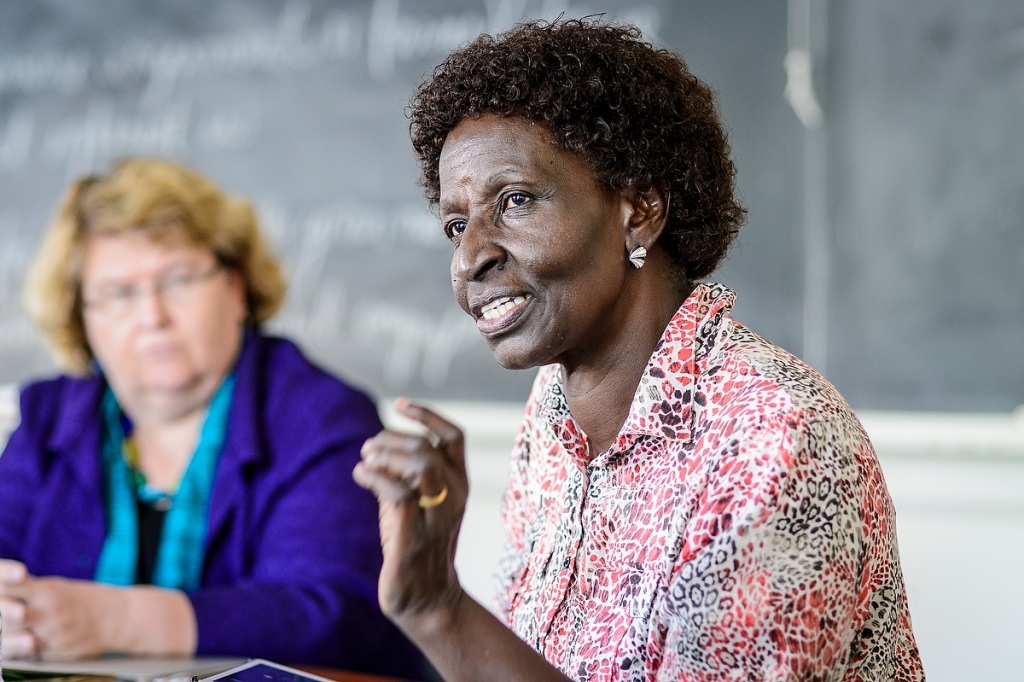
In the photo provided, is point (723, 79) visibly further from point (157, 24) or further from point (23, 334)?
point (23, 334)

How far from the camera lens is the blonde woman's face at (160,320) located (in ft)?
7.39

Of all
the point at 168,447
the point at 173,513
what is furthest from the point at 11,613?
the point at 168,447

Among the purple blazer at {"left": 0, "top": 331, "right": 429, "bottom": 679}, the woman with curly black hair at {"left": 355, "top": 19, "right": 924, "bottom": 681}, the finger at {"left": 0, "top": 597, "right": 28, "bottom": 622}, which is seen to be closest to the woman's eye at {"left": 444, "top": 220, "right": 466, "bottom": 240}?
the woman with curly black hair at {"left": 355, "top": 19, "right": 924, "bottom": 681}

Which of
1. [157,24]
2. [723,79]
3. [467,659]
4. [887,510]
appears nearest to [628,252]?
[887,510]

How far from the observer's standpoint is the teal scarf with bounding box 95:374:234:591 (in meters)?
2.16

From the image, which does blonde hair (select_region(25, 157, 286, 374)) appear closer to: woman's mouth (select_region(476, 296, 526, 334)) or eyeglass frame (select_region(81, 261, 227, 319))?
eyeglass frame (select_region(81, 261, 227, 319))

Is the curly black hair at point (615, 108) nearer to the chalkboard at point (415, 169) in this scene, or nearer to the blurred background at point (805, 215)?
the blurred background at point (805, 215)

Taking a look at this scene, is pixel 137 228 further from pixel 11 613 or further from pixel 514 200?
pixel 514 200

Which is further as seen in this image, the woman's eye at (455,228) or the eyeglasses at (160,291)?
the eyeglasses at (160,291)

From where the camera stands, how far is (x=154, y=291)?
2.25 metres

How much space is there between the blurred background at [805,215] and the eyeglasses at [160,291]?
631mm

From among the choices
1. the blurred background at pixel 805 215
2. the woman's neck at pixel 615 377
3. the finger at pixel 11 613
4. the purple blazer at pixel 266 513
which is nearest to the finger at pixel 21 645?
the finger at pixel 11 613

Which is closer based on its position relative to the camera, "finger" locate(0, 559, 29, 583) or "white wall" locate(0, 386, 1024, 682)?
"finger" locate(0, 559, 29, 583)

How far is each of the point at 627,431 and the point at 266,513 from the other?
43.0 inches
